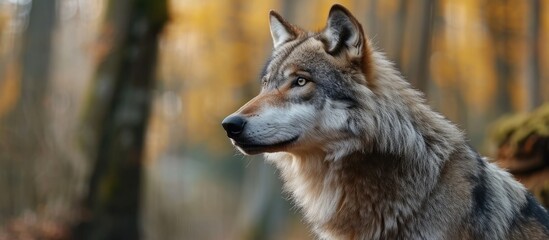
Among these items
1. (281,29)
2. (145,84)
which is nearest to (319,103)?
(281,29)

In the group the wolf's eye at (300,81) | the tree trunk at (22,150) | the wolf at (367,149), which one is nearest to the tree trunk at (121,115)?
the tree trunk at (22,150)

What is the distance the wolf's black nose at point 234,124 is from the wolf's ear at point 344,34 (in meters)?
0.88

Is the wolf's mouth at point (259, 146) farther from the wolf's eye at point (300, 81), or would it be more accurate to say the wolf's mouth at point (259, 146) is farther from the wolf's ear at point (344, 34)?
the wolf's ear at point (344, 34)

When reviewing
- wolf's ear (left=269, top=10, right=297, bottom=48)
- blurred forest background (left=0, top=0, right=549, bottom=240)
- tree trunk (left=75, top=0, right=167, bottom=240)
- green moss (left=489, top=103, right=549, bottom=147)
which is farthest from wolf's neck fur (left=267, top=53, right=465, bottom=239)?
tree trunk (left=75, top=0, right=167, bottom=240)

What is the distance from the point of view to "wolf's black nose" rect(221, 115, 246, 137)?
15.9ft

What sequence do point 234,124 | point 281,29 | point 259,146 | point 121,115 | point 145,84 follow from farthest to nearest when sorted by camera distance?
point 145,84
point 121,115
point 281,29
point 259,146
point 234,124

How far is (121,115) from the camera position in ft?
40.1

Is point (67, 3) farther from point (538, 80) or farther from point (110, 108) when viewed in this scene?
point (538, 80)

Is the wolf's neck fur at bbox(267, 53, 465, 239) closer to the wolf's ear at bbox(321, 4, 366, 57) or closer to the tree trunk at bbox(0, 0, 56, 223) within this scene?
the wolf's ear at bbox(321, 4, 366, 57)

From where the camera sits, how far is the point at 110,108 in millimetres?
12156

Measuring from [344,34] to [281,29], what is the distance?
95 cm

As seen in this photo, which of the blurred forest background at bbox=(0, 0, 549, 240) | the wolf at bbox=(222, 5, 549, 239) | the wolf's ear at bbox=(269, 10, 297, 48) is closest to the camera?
the wolf at bbox=(222, 5, 549, 239)

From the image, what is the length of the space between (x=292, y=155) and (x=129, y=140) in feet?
23.5

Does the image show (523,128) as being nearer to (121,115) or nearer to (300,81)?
(300,81)
